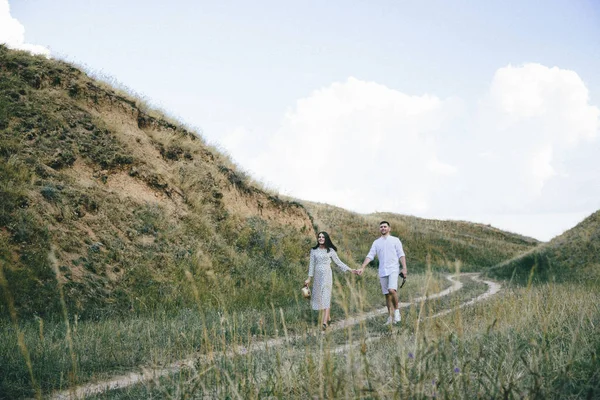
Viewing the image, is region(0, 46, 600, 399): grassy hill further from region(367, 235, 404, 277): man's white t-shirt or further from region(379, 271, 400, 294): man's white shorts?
region(367, 235, 404, 277): man's white t-shirt

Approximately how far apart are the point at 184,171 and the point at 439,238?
39.1 metres

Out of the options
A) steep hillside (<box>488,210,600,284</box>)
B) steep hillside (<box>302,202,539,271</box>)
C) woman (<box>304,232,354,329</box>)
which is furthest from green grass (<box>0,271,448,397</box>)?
steep hillside (<box>302,202,539,271</box>)

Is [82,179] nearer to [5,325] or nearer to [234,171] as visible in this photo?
[5,325]

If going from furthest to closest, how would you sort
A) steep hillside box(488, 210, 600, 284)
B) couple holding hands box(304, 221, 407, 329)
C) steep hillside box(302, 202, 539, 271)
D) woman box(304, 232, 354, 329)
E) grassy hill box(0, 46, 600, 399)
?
steep hillside box(302, 202, 539, 271) → steep hillside box(488, 210, 600, 284) → woman box(304, 232, 354, 329) → couple holding hands box(304, 221, 407, 329) → grassy hill box(0, 46, 600, 399)

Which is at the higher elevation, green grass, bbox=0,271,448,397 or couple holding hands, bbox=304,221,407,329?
couple holding hands, bbox=304,221,407,329

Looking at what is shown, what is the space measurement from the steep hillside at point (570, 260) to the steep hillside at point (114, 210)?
1294 centimetres

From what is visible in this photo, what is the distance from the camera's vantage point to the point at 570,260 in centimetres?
2408

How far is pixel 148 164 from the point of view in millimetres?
15570

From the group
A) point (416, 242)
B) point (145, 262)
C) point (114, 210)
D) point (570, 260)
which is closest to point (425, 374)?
point (145, 262)

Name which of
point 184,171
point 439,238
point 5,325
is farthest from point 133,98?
point 439,238

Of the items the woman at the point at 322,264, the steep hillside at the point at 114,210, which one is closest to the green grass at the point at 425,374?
the woman at the point at 322,264

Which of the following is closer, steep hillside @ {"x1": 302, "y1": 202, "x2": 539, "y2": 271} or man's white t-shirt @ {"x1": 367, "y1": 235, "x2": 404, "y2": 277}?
man's white t-shirt @ {"x1": 367, "y1": 235, "x2": 404, "y2": 277}

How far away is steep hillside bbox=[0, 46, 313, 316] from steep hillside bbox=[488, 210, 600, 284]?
42.4 feet

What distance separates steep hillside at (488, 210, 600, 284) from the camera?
21.5 metres
